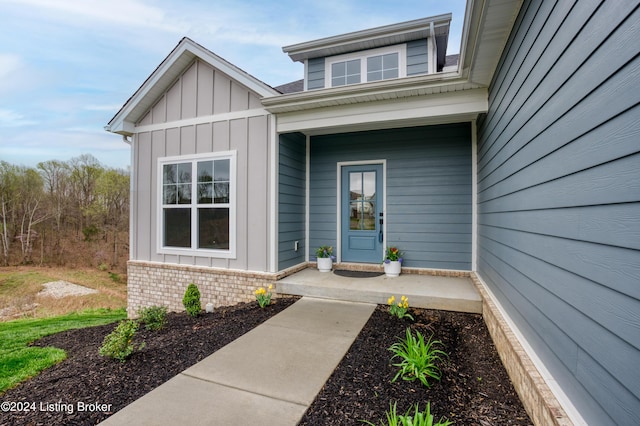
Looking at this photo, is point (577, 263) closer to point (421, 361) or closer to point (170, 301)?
point (421, 361)

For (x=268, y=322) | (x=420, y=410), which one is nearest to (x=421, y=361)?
(x=420, y=410)

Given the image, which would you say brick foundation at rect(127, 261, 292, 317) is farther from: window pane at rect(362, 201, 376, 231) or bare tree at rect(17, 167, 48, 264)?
bare tree at rect(17, 167, 48, 264)

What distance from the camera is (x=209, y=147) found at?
539 centimetres

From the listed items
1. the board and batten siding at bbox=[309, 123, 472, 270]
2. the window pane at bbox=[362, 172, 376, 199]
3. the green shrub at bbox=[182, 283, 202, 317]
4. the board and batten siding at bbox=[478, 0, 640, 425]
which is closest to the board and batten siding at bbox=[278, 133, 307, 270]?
the board and batten siding at bbox=[309, 123, 472, 270]

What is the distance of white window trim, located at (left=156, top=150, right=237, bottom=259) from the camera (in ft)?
16.9

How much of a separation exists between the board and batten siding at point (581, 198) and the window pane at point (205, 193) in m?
4.67

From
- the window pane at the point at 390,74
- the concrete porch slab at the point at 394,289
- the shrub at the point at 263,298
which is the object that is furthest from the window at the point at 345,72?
the shrub at the point at 263,298

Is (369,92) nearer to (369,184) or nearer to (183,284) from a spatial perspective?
(369,184)

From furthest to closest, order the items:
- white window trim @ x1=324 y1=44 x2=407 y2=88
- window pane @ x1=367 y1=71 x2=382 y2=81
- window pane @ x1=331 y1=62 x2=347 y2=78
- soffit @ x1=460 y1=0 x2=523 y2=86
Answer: window pane @ x1=331 y1=62 x2=347 y2=78 → window pane @ x1=367 y1=71 x2=382 y2=81 → white window trim @ x1=324 y1=44 x2=407 y2=88 → soffit @ x1=460 y1=0 x2=523 y2=86

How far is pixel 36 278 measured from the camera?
44.5ft

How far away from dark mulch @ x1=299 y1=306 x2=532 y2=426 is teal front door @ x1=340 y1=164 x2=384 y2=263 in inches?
99.6

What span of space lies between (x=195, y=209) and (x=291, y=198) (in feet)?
6.01

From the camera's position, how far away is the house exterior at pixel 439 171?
1226 millimetres

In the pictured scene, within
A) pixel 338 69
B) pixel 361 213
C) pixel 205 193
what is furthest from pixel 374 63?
pixel 205 193
